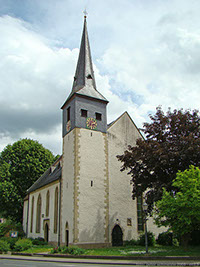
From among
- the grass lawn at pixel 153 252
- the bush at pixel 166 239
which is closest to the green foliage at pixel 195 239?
the bush at pixel 166 239

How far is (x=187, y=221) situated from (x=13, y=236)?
19072 mm

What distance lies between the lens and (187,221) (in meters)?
16.2

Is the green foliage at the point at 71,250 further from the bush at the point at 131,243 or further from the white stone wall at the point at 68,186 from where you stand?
the bush at the point at 131,243

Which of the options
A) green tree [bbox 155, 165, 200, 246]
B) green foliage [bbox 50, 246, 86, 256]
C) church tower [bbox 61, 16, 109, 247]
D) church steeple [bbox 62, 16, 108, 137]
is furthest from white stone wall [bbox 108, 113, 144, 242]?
green tree [bbox 155, 165, 200, 246]

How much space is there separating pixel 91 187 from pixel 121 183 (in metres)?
3.75

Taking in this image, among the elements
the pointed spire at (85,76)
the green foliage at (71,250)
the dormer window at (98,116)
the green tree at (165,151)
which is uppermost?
the pointed spire at (85,76)

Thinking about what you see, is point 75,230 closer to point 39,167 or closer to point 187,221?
point 187,221

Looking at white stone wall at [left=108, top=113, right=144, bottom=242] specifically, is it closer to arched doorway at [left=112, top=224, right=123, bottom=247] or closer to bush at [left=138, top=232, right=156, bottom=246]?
arched doorway at [left=112, top=224, right=123, bottom=247]

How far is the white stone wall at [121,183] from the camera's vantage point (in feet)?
85.8

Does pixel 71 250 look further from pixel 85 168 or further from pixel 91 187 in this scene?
pixel 85 168

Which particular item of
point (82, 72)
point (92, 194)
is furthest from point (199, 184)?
point (82, 72)

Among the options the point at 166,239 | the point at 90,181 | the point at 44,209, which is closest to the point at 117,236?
the point at 166,239

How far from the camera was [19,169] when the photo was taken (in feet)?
136

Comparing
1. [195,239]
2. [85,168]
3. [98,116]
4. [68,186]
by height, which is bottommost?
[195,239]
